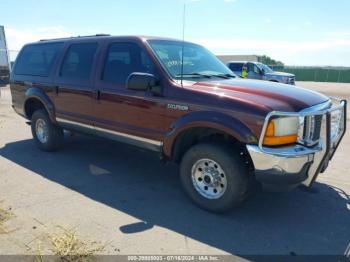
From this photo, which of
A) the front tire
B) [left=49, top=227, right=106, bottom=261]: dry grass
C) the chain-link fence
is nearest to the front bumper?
the front tire

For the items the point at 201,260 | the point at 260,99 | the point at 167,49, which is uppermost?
the point at 167,49

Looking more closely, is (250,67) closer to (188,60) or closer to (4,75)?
(188,60)

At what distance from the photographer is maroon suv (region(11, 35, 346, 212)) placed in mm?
3258

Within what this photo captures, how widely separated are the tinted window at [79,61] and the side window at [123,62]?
0.39 m

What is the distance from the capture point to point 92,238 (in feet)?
10.6

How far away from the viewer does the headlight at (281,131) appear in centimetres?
320

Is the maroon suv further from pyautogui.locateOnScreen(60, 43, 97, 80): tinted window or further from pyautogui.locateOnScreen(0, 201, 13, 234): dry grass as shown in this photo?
pyautogui.locateOnScreen(0, 201, 13, 234): dry grass

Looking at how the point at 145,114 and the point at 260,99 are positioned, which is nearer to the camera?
the point at 260,99

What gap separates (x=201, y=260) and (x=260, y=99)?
168 cm

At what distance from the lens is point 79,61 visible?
17.1 ft

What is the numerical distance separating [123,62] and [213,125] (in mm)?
1790

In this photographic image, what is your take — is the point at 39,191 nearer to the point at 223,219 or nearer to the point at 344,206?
the point at 223,219

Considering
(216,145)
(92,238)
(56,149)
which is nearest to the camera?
(92,238)

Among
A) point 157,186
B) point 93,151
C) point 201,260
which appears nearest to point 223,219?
point 201,260
